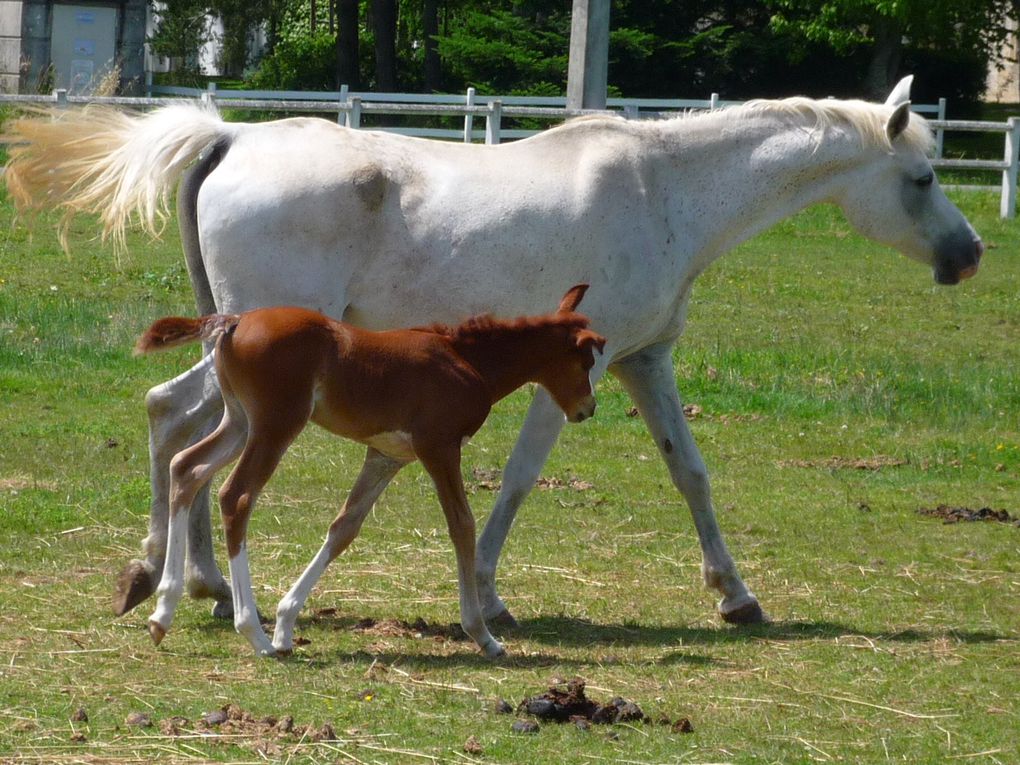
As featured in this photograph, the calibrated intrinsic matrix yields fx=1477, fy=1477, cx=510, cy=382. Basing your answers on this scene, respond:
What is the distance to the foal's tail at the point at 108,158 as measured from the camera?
5.89 meters

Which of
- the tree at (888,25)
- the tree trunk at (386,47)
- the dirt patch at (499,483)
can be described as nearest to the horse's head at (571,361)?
the dirt patch at (499,483)

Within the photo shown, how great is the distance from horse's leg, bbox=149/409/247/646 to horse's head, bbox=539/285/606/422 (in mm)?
1172

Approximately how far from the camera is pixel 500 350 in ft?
18.0

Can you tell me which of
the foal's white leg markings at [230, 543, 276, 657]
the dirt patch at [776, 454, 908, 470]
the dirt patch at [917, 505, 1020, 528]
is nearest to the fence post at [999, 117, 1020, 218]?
the dirt patch at [776, 454, 908, 470]

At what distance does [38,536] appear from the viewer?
689cm

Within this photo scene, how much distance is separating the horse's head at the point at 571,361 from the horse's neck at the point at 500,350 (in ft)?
0.17

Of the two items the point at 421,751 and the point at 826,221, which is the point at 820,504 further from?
the point at 826,221

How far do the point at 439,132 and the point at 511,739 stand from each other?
18.3m

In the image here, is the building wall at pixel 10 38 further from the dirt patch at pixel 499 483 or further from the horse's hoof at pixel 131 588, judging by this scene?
the horse's hoof at pixel 131 588

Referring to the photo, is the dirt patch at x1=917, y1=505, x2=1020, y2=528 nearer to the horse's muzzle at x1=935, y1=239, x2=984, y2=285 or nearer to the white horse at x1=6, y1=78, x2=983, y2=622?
the horse's muzzle at x1=935, y1=239, x2=984, y2=285

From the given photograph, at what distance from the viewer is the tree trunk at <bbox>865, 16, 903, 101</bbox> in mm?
30875

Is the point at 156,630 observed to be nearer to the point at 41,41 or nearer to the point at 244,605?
the point at 244,605

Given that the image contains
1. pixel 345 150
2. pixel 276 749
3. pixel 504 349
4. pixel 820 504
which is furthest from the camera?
pixel 820 504

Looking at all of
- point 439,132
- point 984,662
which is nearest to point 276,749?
point 984,662
